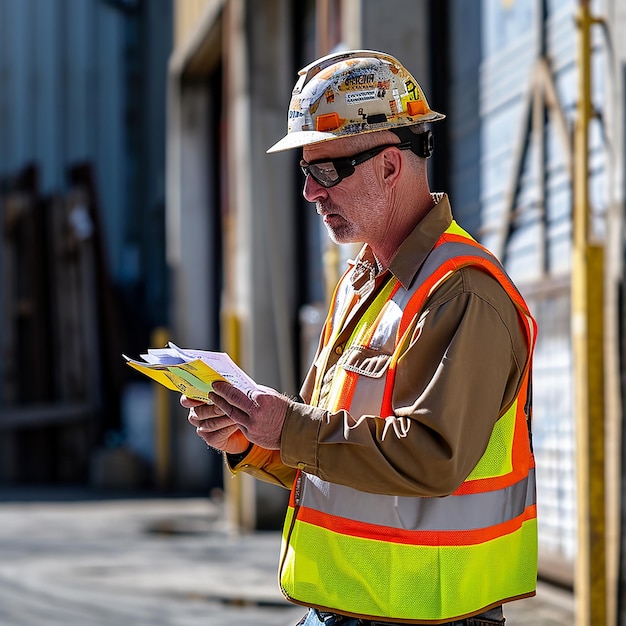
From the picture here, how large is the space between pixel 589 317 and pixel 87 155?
17443 millimetres

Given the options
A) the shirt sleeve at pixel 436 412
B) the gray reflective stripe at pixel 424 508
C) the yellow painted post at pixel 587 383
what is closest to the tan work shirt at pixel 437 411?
the shirt sleeve at pixel 436 412

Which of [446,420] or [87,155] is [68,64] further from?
[446,420]

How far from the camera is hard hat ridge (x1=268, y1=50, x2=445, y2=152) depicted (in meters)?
2.79

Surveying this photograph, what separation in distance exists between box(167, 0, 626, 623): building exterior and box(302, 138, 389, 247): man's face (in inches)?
121

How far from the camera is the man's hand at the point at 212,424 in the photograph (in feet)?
9.12

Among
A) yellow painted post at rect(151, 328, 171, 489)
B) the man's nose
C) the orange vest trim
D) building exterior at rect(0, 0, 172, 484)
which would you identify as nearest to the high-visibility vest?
the orange vest trim

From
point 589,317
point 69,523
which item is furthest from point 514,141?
point 69,523

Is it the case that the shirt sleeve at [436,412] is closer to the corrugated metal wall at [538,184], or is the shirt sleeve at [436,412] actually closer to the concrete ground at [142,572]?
the corrugated metal wall at [538,184]

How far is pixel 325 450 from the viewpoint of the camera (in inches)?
102

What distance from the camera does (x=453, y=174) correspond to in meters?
9.08

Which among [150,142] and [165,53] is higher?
[165,53]

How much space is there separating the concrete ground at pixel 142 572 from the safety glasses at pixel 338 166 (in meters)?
Result: 4.46

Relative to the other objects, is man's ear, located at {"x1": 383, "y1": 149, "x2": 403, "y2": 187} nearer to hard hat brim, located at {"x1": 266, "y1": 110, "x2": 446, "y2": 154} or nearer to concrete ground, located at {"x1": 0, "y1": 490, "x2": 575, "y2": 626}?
hard hat brim, located at {"x1": 266, "y1": 110, "x2": 446, "y2": 154}

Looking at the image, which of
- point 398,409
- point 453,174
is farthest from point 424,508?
point 453,174
